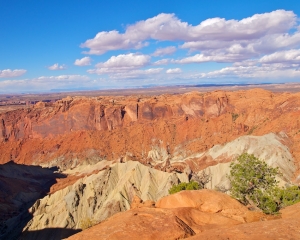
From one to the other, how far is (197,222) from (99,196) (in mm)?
40691

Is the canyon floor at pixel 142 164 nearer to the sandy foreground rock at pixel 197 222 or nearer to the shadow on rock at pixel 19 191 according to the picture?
the sandy foreground rock at pixel 197 222

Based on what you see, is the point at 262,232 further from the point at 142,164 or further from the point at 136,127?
the point at 136,127

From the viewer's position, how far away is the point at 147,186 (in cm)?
5562

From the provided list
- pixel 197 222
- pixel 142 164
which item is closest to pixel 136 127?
pixel 142 164

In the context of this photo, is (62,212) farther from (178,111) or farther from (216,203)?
(178,111)

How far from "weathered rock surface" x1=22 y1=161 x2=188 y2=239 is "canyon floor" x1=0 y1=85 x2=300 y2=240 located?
0.20 meters

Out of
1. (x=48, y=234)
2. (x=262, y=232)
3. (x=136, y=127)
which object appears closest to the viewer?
(x=262, y=232)

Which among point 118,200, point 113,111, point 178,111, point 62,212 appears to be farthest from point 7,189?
point 178,111

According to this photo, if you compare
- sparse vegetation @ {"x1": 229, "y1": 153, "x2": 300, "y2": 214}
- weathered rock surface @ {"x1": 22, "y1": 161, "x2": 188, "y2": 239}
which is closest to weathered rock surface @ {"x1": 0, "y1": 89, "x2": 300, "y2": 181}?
weathered rock surface @ {"x1": 22, "y1": 161, "x2": 188, "y2": 239}

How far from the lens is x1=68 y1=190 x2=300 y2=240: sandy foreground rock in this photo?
45.9 feet

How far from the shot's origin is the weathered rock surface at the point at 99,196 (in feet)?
157

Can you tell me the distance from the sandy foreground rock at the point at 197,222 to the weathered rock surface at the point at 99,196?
29.7 m

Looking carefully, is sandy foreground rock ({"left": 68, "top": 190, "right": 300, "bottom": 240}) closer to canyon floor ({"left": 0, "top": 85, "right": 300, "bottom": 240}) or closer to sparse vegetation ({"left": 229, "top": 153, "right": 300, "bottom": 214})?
canyon floor ({"left": 0, "top": 85, "right": 300, "bottom": 240})

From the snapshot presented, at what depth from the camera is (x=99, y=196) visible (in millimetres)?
54906
